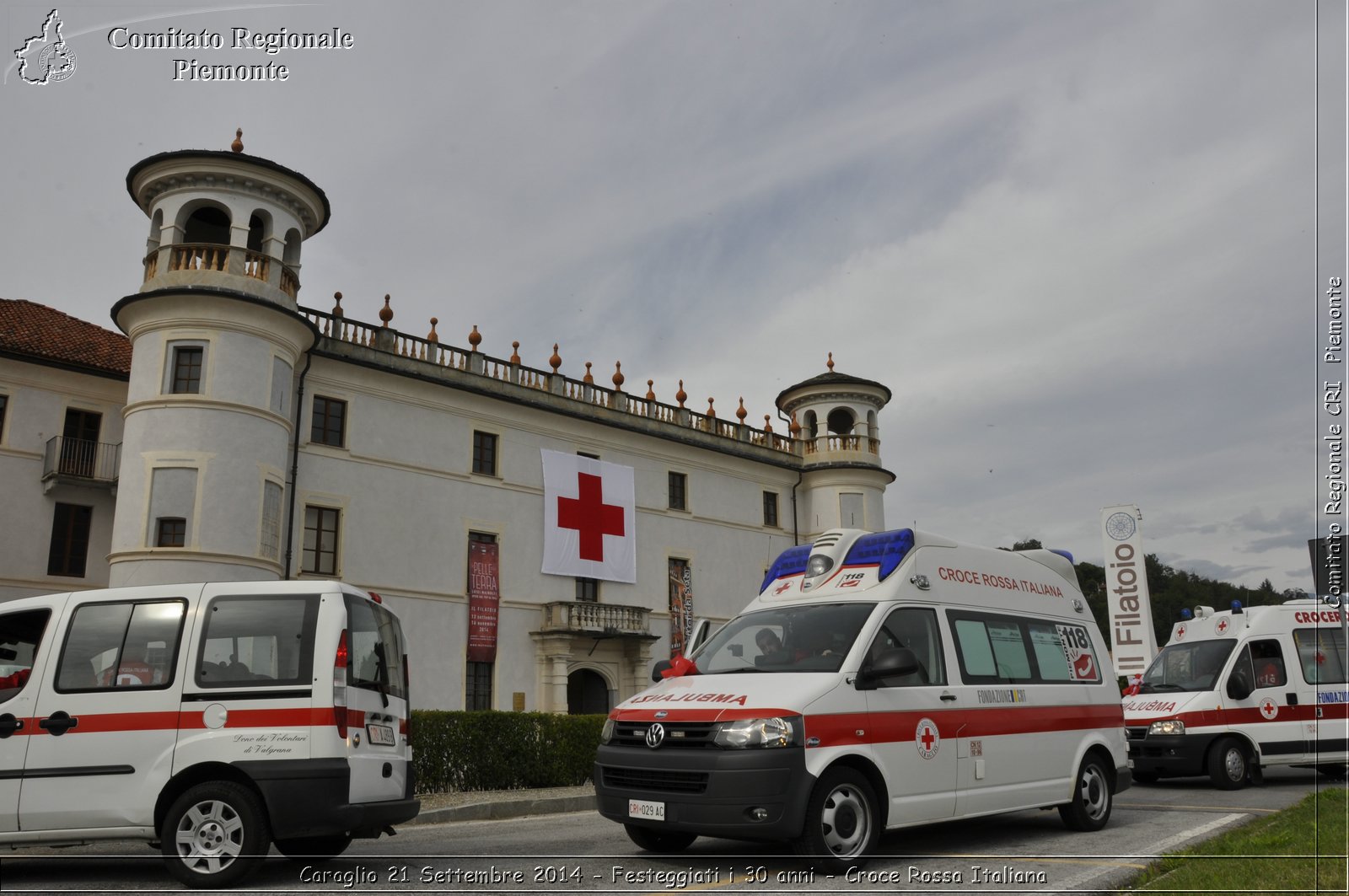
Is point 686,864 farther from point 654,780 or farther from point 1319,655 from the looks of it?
point 1319,655

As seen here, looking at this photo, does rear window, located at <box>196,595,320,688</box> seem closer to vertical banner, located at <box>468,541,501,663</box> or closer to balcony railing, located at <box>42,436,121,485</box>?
balcony railing, located at <box>42,436,121,485</box>

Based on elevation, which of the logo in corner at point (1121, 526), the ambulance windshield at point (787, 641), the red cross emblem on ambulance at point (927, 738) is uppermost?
the logo in corner at point (1121, 526)

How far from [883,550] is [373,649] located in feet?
13.8

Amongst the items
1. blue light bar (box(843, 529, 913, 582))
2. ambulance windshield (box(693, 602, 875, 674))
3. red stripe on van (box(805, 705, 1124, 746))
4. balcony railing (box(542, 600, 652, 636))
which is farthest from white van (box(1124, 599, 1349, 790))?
balcony railing (box(542, 600, 652, 636))

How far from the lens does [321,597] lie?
7402 millimetres

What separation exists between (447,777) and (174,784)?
26.8 feet

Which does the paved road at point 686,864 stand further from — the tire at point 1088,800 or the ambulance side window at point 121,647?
the ambulance side window at point 121,647

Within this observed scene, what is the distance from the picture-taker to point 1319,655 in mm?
14617

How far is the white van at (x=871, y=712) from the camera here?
6.86m

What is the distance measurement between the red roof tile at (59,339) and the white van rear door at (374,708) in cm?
2148

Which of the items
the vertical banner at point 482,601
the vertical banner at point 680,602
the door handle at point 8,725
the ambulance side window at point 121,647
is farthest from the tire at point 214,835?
the vertical banner at point 680,602

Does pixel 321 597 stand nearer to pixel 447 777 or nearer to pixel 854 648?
pixel 854 648

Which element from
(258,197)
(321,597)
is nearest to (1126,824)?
(321,597)

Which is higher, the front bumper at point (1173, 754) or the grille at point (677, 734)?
the grille at point (677, 734)
